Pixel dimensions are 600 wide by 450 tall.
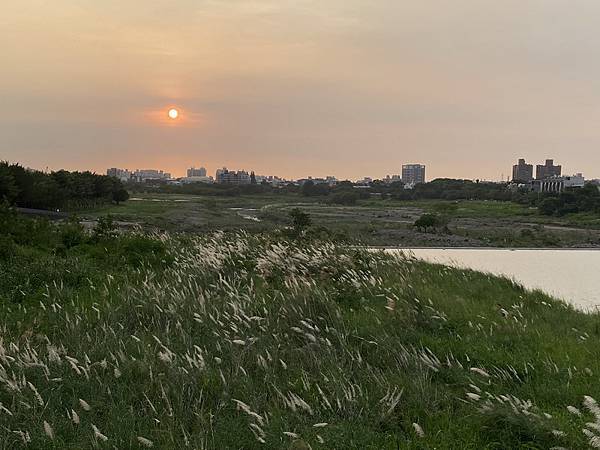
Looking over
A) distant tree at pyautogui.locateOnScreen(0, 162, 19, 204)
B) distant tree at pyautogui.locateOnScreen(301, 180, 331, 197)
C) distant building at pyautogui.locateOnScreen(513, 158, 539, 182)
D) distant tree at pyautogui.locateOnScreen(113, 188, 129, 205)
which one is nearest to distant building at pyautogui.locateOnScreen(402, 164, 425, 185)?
distant building at pyautogui.locateOnScreen(513, 158, 539, 182)

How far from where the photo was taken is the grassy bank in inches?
117

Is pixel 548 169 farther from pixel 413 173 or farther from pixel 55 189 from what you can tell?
pixel 55 189

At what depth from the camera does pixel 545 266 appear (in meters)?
11.4

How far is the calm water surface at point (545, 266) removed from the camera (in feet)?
28.2

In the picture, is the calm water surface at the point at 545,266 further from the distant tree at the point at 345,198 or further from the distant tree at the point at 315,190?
the distant tree at the point at 315,190

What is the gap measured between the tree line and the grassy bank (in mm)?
15437

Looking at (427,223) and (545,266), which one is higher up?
(427,223)

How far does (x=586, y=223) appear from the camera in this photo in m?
33.0

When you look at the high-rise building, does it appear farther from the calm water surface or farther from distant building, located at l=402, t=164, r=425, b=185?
the calm water surface

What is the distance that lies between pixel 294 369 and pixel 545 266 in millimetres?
9334

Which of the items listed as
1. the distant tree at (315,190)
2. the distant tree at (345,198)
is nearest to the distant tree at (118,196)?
the distant tree at (345,198)

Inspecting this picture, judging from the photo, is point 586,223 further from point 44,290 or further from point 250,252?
point 44,290

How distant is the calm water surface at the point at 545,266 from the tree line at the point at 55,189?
15241mm

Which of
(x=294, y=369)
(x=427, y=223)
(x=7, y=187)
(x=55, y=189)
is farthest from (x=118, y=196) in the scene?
(x=294, y=369)
